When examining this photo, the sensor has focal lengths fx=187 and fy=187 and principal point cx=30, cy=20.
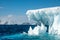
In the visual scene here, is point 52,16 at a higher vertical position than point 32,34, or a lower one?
higher

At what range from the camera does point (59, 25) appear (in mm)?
31125

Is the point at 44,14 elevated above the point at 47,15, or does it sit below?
above

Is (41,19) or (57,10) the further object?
(41,19)

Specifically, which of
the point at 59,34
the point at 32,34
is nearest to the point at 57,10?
the point at 59,34

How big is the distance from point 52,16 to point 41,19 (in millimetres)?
2368

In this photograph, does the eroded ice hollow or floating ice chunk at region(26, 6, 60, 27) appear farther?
the eroded ice hollow

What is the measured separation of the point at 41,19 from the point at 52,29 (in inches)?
123

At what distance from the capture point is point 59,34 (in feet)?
101

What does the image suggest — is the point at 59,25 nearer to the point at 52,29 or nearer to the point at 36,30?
the point at 52,29

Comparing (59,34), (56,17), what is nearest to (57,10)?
(56,17)

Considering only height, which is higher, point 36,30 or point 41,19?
point 41,19

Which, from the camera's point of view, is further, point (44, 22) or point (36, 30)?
point (44, 22)

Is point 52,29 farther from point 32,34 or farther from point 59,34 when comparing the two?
point 32,34

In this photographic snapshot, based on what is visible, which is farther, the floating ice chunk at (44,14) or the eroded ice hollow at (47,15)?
the eroded ice hollow at (47,15)
